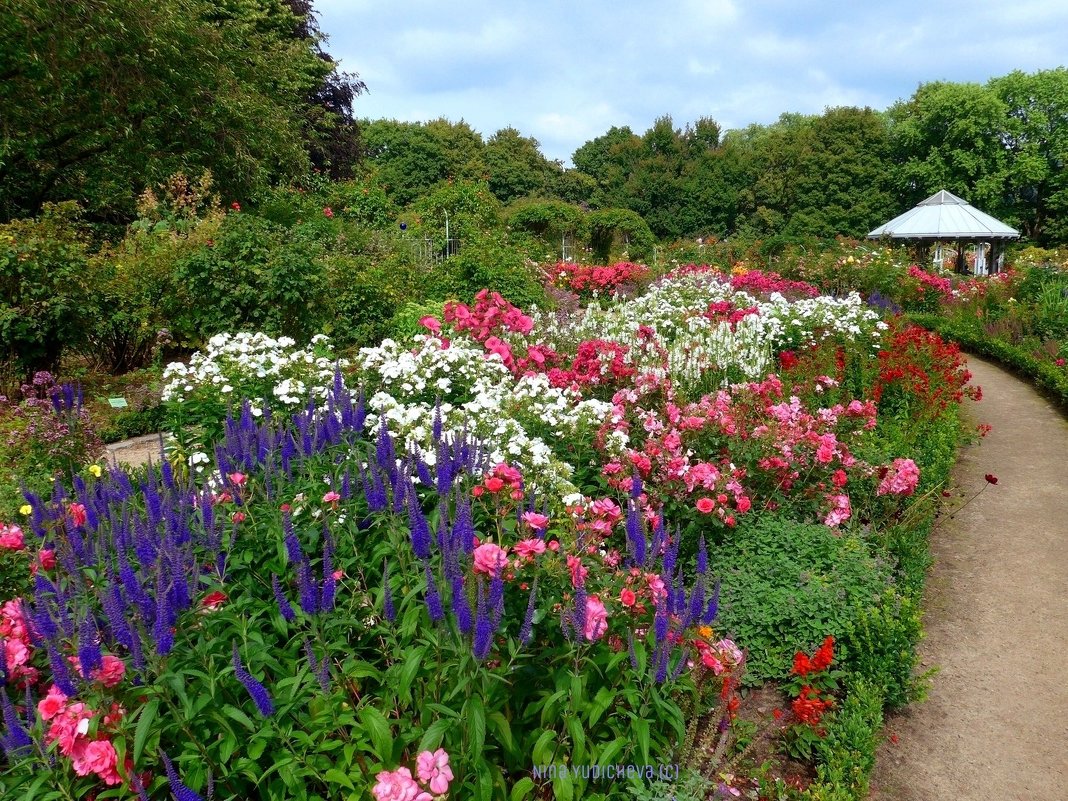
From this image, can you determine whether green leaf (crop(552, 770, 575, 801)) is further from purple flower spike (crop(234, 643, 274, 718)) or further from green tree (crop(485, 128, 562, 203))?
green tree (crop(485, 128, 562, 203))

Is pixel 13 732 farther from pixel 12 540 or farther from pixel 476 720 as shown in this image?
pixel 12 540

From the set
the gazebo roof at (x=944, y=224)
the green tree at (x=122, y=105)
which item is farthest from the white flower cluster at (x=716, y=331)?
the gazebo roof at (x=944, y=224)

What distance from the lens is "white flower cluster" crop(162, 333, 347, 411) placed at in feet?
15.2

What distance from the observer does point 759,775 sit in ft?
8.38

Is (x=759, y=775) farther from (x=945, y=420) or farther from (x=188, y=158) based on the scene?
(x=188, y=158)

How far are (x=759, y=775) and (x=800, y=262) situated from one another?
16.0m

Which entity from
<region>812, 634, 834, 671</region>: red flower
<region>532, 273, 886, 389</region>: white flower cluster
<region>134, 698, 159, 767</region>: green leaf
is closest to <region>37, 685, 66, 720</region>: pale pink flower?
<region>134, 698, 159, 767</region>: green leaf

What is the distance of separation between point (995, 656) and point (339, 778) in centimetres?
342

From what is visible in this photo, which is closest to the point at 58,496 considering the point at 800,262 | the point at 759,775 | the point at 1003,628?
the point at 759,775

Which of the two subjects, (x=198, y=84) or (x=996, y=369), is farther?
(x=198, y=84)

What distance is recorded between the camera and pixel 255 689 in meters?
1.67

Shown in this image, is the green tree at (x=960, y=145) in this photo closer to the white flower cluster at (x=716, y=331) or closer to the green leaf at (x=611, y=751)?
the white flower cluster at (x=716, y=331)

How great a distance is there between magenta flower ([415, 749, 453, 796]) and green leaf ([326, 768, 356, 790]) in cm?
20

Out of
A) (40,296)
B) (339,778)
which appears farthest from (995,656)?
(40,296)
